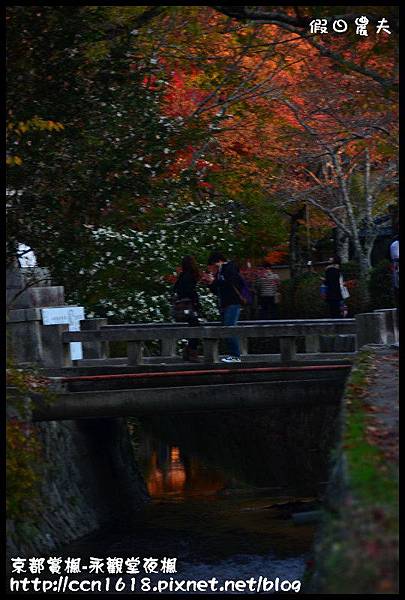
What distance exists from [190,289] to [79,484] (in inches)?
191

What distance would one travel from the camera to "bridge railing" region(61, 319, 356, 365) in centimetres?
2422

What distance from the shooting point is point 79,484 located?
28391mm

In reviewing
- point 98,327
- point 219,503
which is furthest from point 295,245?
point 98,327

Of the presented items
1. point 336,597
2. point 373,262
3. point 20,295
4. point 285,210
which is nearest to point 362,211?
point 285,210

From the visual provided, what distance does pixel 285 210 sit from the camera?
46344 mm

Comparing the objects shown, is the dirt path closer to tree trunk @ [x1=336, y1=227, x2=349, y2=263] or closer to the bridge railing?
the bridge railing

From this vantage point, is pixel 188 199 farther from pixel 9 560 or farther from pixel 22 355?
pixel 9 560

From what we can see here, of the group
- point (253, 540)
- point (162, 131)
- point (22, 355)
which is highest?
point (162, 131)

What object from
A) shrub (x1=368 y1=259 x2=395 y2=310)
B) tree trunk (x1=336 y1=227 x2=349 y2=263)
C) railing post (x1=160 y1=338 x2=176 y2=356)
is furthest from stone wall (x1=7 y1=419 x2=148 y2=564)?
tree trunk (x1=336 y1=227 x2=349 y2=263)

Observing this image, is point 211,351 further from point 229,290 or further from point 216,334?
point 229,290

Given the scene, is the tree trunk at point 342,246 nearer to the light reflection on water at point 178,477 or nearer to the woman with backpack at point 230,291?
the light reflection on water at point 178,477

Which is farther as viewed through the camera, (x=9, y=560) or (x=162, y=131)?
(x=162, y=131)

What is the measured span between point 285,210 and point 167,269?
13.6 metres

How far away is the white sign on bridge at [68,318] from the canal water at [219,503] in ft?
11.8
